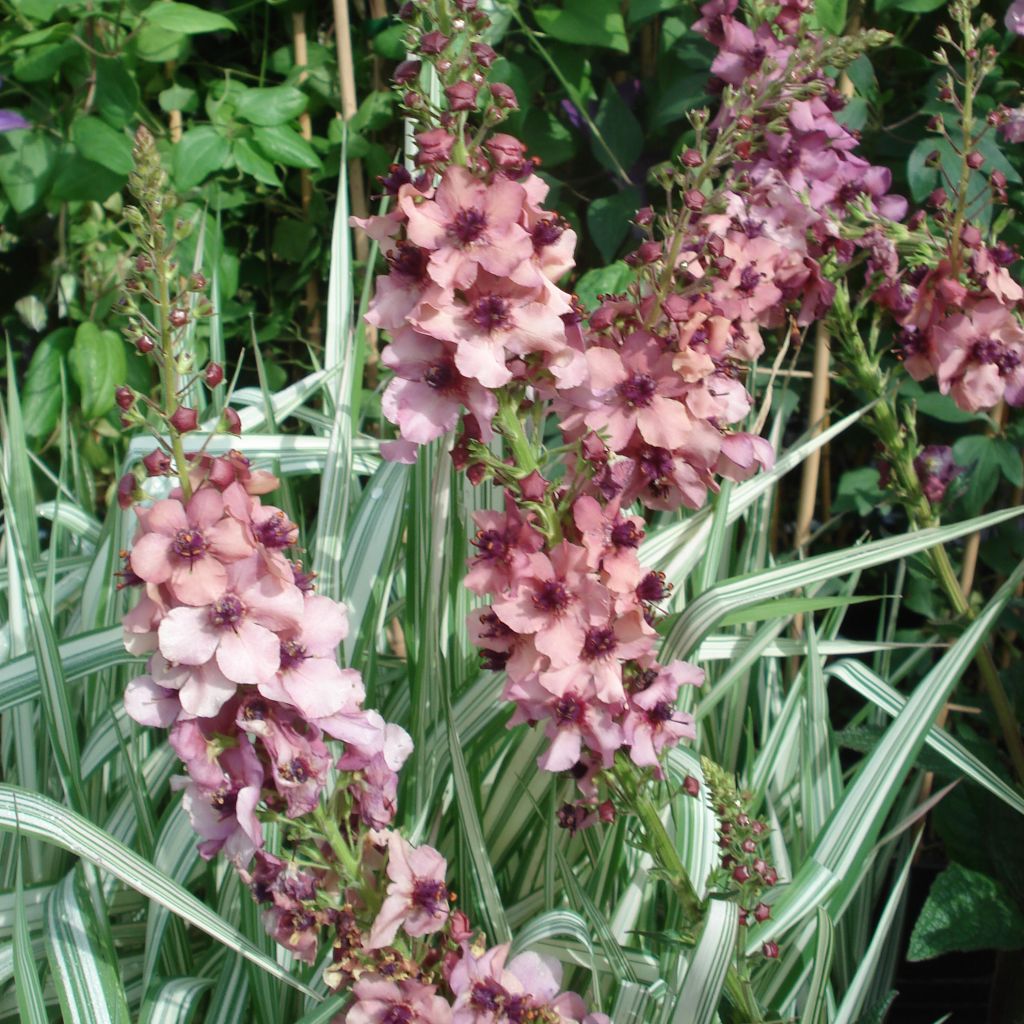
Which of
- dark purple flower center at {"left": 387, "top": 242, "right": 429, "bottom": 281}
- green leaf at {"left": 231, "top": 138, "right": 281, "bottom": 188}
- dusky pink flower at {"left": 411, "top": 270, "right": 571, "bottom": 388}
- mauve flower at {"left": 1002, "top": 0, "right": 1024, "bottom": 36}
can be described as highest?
mauve flower at {"left": 1002, "top": 0, "right": 1024, "bottom": 36}

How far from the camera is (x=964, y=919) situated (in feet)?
3.65

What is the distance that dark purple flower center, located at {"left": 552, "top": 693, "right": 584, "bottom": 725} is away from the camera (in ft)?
2.19

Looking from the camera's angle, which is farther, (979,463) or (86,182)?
(86,182)

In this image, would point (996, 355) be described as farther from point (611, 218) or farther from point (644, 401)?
point (611, 218)

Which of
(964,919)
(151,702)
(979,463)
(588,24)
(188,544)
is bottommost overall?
(964,919)

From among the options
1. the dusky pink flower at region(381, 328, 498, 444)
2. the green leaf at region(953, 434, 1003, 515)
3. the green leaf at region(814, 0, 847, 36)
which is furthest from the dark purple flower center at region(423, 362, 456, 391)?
the green leaf at region(953, 434, 1003, 515)

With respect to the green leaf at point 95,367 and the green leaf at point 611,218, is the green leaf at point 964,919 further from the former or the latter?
the green leaf at point 95,367

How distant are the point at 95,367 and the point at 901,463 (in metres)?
1.18

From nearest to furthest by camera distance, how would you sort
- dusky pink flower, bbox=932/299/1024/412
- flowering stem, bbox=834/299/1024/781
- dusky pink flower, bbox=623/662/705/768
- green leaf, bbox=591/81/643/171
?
dusky pink flower, bbox=623/662/705/768 < dusky pink flower, bbox=932/299/1024/412 < flowering stem, bbox=834/299/1024/781 < green leaf, bbox=591/81/643/171

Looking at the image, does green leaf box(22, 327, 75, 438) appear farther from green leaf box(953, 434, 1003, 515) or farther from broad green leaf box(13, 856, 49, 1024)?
green leaf box(953, 434, 1003, 515)

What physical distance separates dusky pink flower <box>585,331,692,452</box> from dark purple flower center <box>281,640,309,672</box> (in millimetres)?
222

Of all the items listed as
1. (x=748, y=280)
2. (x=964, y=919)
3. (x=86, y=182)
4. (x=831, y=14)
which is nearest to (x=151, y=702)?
(x=748, y=280)

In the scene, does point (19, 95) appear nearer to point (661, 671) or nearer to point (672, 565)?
point (672, 565)

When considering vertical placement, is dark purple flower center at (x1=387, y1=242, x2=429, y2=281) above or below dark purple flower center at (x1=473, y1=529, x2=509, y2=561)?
above
